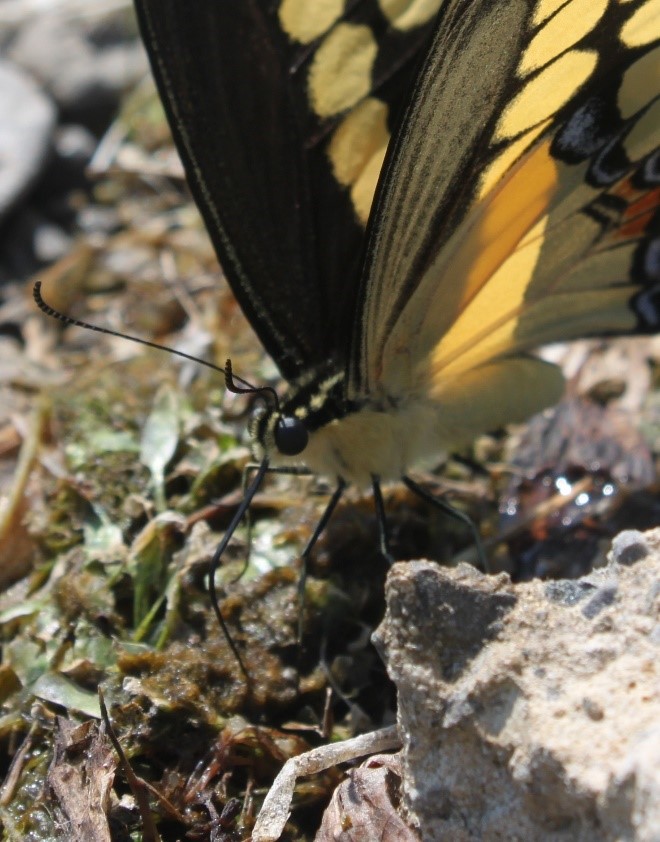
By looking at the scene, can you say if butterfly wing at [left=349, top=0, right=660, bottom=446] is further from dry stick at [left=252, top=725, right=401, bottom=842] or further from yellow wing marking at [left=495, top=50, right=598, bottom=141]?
dry stick at [left=252, top=725, right=401, bottom=842]

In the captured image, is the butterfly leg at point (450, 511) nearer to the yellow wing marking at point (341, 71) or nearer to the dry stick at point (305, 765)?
the dry stick at point (305, 765)

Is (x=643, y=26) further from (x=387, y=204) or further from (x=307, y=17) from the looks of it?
(x=307, y=17)

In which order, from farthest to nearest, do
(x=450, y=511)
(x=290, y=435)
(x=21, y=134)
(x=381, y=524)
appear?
(x=21, y=134) < (x=450, y=511) < (x=381, y=524) < (x=290, y=435)

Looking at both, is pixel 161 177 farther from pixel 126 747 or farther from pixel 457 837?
pixel 457 837

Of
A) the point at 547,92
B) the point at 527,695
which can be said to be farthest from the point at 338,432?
the point at 527,695

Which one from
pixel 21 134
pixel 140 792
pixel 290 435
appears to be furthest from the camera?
pixel 21 134

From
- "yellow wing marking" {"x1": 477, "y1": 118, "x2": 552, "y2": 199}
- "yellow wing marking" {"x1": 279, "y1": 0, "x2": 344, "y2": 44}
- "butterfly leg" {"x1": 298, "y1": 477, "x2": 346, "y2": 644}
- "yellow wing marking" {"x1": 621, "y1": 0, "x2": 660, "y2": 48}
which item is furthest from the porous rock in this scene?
"yellow wing marking" {"x1": 279, "y1": 0, "x2": 344, "y2": 44}
